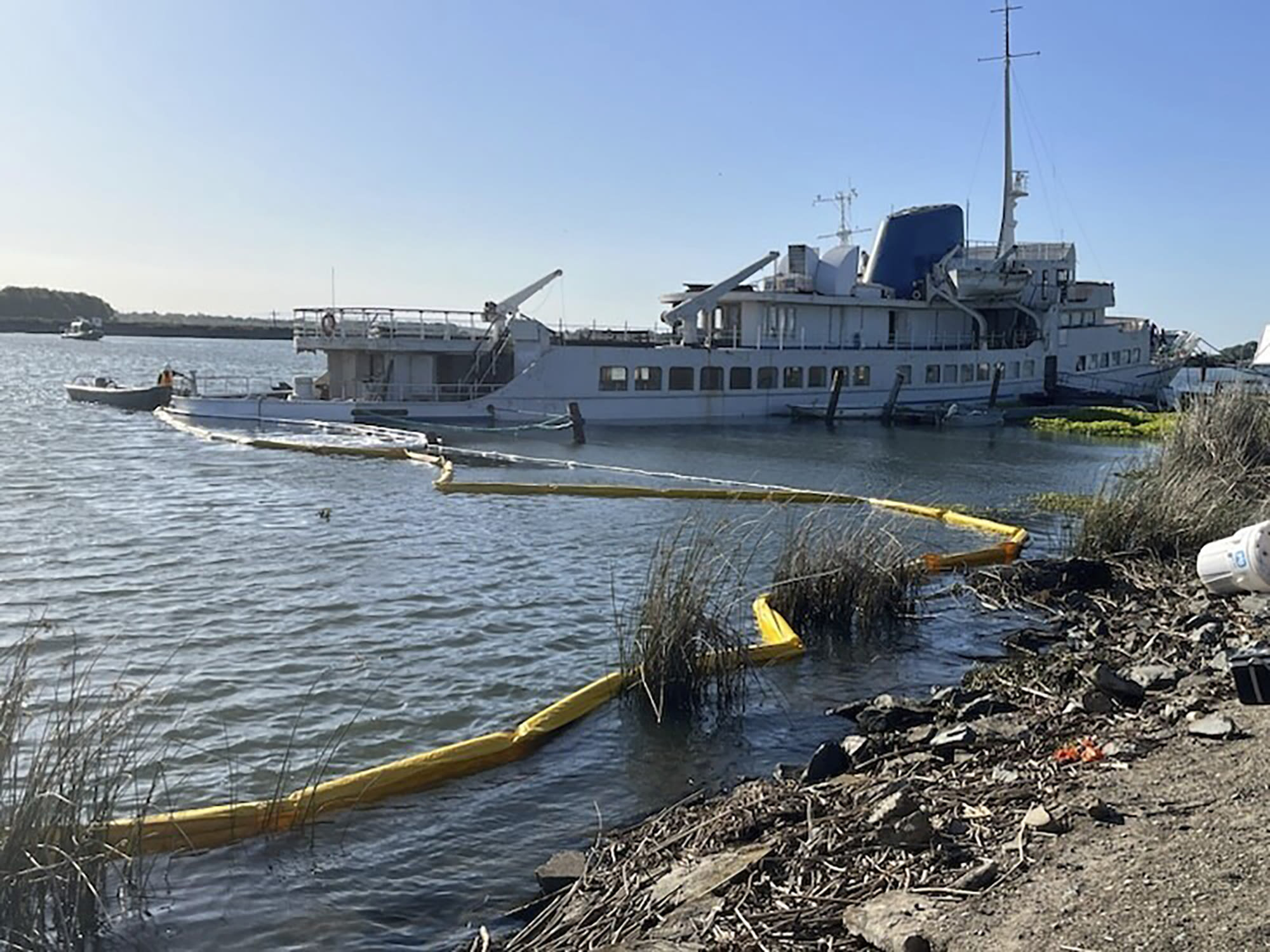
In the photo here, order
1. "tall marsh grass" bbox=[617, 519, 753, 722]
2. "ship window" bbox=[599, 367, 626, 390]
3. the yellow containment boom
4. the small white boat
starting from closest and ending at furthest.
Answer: the yellow containment boom, "tall marsh grass" bbox=[617, 519, 753, 722], "ship window" bbox=[599, 367, 626, 390], the small white boat

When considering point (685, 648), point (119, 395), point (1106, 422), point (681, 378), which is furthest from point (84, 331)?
point (685, 648)

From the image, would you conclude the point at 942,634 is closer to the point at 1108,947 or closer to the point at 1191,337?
the point at 1108,947

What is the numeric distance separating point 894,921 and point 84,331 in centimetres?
16342

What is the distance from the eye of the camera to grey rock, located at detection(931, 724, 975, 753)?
7.26 meters

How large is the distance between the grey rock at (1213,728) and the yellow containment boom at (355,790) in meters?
3.71

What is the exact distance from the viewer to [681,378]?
4022cm

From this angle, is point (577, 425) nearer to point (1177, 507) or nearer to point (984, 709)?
point (1177, 507)

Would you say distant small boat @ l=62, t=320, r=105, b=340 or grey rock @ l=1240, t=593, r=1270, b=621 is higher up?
distant small boat @ l=62, t=320, r=105, b=340

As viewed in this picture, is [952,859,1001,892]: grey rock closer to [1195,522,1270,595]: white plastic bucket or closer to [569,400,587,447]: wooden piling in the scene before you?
[1195,522,1270,595]: white plastic bucket

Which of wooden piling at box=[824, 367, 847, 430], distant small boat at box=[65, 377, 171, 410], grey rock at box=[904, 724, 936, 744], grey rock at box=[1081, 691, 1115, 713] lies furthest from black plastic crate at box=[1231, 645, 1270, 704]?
distant small boat at box=[65, 377, 171, 410]

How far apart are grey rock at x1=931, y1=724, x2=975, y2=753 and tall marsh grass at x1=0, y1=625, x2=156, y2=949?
4.97m

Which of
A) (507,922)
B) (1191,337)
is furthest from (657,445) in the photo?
(1191,337)

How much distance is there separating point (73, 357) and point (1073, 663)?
113086 millimetres

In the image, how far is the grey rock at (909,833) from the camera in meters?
5.04
